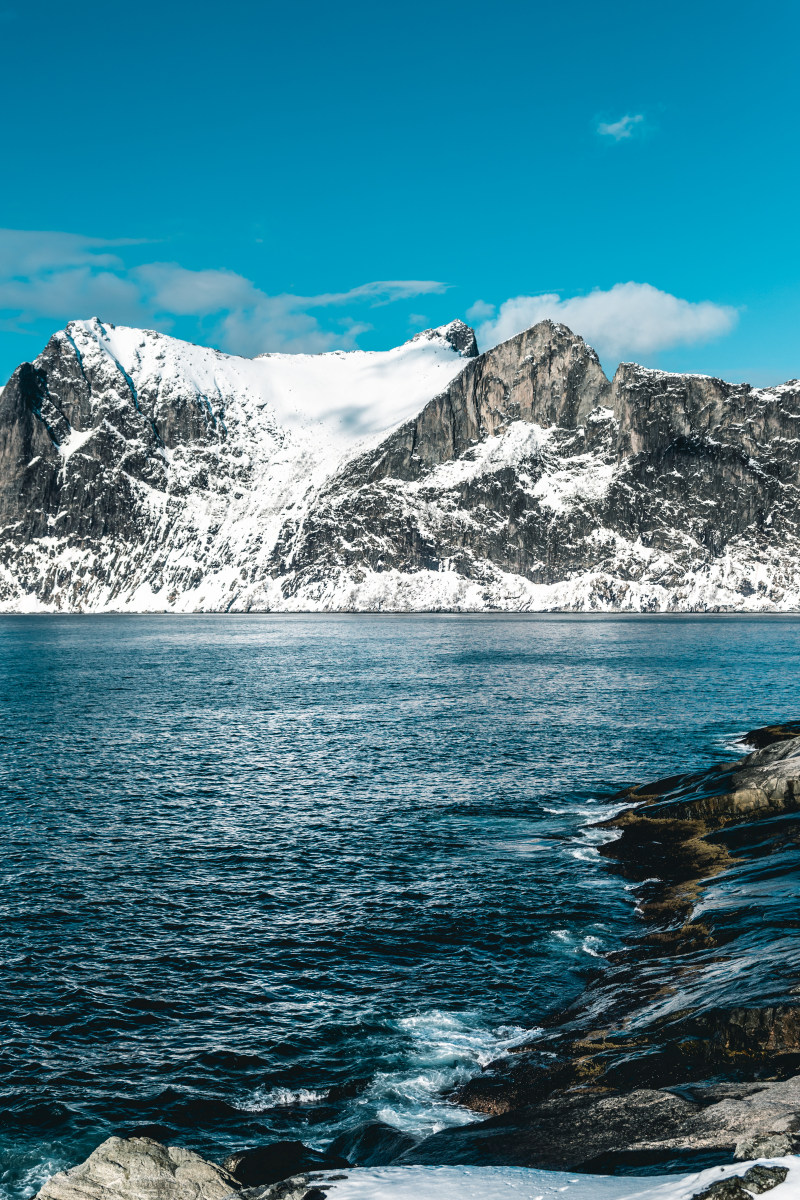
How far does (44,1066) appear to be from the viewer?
66.9 feet

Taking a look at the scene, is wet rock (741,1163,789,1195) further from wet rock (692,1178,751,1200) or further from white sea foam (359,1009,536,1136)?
white sea foam (359,1009,536,1136)

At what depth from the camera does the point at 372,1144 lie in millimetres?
17047

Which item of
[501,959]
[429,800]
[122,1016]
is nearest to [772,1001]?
[501,959]

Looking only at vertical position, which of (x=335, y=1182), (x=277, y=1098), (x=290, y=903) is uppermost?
(x=335, y=1182)

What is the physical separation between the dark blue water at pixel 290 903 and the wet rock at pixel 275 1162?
108 cm

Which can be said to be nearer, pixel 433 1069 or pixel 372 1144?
pixel 372 1144

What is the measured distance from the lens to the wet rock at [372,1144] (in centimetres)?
1648

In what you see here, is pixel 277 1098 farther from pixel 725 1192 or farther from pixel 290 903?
pixel 290 903

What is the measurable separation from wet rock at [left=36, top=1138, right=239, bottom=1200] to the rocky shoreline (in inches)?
0.9

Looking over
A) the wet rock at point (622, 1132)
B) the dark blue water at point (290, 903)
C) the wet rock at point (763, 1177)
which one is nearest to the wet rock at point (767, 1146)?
the wet rock at point (622, 1132)

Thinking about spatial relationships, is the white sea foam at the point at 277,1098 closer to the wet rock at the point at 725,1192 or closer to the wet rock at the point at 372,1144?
the wet rock at the point at 372,1144

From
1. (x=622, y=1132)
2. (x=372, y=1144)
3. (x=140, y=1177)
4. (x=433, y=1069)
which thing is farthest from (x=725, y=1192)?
(x=433, y=1069)

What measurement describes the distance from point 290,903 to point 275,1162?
14.9 metres

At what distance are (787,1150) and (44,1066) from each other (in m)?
16.6
